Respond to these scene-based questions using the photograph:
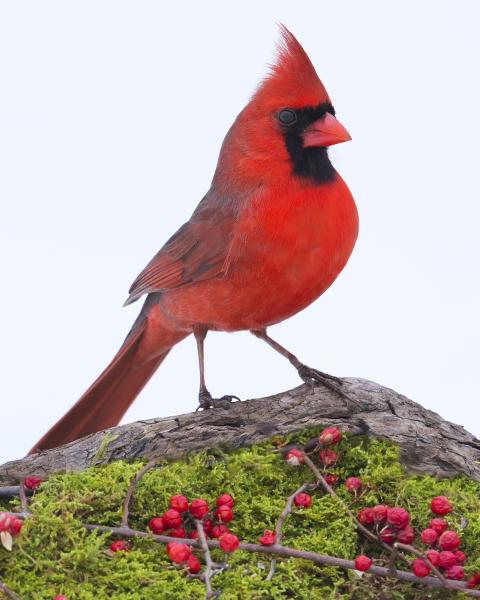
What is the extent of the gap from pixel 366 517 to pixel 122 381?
4.41 feet

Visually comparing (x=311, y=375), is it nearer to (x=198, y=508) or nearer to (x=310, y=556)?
(x=198, y=508)

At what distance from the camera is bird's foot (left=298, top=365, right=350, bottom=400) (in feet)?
9.66

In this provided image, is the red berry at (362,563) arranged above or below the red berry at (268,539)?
below

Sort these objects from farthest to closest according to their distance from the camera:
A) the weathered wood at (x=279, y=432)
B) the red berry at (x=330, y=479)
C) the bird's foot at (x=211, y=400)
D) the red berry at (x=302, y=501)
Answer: the bird's foot at (x=211, y=400), the weathered wood at (x=279, y=432), the red berry at (x=330, y=479), the red berry at (x=302, y=501)

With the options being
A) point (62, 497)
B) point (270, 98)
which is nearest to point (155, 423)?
point (62, 497)

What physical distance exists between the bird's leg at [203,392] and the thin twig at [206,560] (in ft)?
2.63

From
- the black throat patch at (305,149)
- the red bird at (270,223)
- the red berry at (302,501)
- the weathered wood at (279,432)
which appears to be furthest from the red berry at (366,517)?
the black throat patch at (305,149)

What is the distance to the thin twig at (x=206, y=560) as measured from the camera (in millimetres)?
2003

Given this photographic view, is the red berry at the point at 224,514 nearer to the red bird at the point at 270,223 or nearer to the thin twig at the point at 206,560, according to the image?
the thin twig at the point at 206,560

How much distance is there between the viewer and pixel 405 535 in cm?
226

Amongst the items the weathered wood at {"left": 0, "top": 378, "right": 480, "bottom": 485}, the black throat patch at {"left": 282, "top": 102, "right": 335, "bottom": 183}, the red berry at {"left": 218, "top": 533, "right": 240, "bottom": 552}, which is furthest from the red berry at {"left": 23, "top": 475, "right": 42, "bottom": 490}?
the black throat patch at {"left": 282, "top": 102, "right": 335, "bottom": 183}

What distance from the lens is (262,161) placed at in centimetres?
303

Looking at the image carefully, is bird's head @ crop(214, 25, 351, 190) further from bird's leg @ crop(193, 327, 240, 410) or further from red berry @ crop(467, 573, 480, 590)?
red berry @ crop(467, 573, 480, 590)

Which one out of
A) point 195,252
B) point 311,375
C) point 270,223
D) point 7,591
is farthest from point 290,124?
point 7,591
